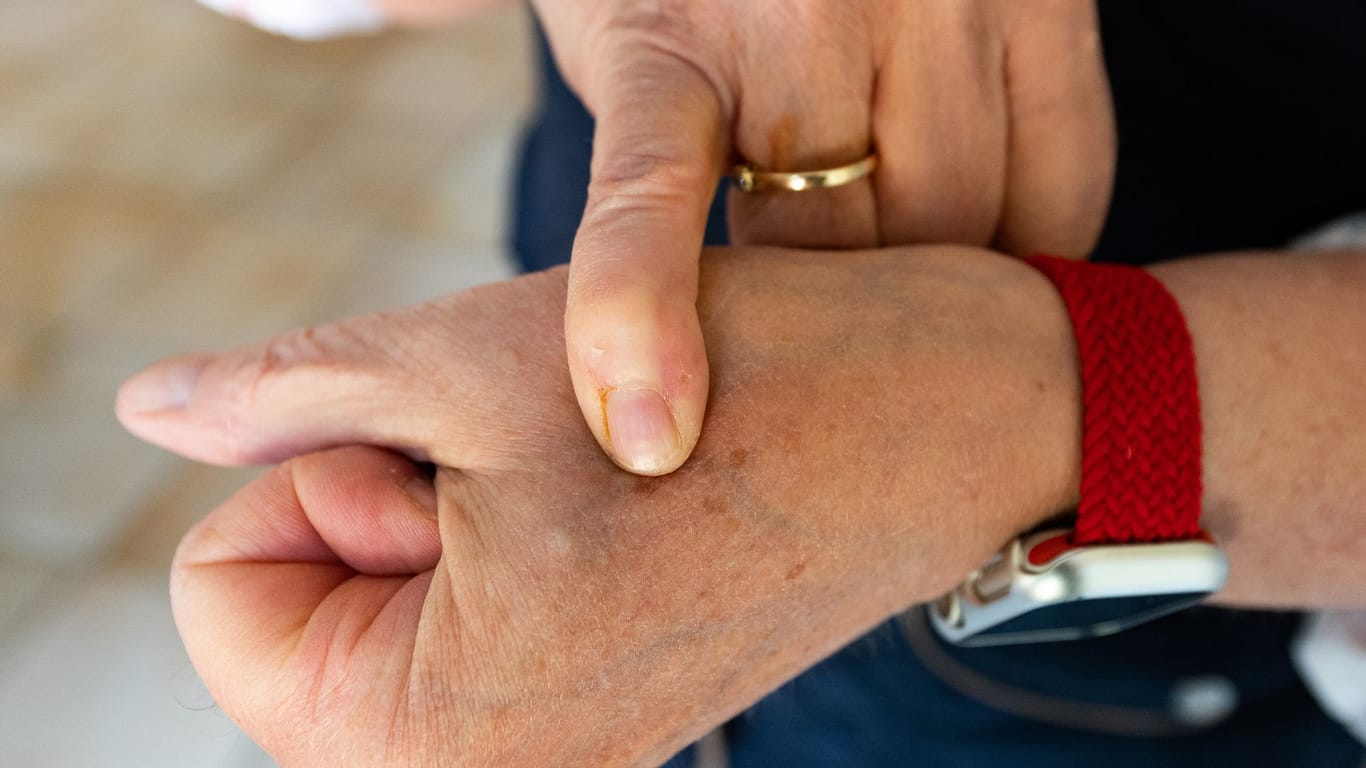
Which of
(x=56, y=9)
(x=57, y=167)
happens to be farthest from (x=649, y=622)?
(x=56, y=9)

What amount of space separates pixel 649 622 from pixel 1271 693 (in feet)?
2.05

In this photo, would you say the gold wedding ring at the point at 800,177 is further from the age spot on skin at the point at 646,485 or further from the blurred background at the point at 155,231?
the blurred background at the point at 155,231

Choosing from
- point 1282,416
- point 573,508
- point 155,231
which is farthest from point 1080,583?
point 155,231

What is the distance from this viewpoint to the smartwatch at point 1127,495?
571 millimetres

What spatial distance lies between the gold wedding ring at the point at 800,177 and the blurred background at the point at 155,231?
672 millimetres

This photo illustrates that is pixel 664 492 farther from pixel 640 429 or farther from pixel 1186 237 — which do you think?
pixel 1186 237

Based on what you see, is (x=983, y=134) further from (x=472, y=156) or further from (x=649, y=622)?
(x=472, y=156)

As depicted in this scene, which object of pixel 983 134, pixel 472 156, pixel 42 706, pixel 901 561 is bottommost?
pixel 42 706

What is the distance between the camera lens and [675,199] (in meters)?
0.56

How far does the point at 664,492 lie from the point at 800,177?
0.86 ft

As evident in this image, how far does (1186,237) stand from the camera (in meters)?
0.83

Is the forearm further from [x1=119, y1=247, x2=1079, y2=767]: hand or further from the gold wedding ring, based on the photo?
the gold wedding ring

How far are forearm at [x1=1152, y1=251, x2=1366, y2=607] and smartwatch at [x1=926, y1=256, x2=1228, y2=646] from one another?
45 mm

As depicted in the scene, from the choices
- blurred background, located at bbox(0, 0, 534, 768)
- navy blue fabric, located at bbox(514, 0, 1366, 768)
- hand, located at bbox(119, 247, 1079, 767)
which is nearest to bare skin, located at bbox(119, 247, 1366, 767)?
hand, located at bbox(119, 247, 1079, 767)
